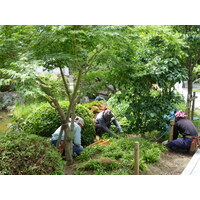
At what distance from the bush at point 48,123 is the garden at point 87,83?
0.07 ft

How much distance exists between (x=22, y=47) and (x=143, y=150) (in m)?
2.73

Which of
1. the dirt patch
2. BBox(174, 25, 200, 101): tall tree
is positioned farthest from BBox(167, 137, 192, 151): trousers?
BBox(174, 25, 200, 101): tall tree

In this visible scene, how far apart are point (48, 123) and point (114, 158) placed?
5.42ft

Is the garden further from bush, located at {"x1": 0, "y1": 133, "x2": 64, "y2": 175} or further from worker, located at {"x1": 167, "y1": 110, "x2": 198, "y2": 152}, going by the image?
worker, located at {"x1": 167, "y1": 110, "x2": 198, "y2": 152}

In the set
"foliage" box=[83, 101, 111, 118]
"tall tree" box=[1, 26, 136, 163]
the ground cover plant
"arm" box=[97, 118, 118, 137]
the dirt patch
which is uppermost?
"tall tree" box=[1, 26, 136, 163]

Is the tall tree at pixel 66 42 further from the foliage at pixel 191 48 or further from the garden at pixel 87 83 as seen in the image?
the foliage at pixel 191 48

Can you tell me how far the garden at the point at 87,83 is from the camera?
303 cm

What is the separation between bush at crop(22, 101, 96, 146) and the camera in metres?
5.04

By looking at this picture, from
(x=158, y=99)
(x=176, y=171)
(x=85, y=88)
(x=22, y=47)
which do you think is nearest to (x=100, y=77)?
(x=85, y=88)

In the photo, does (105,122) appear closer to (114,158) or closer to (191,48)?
(114,158)

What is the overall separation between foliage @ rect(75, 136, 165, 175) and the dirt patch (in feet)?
0.37

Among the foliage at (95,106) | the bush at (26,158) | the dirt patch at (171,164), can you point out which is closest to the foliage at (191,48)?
the dirt patch at (171,164)

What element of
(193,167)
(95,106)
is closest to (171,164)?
(193,167)

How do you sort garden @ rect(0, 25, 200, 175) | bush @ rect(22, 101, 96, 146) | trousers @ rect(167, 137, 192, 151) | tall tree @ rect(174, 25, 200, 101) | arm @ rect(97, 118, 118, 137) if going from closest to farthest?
garden @ rect(0, 25, 200, 175)
trousers @ rect(167, 137, 192, 151)
bush @ rect(22, 101, 96, 146)
tall tree @ rect(174, 25, 200, 101)
arm @ rect(97, 118, 118, 137)
